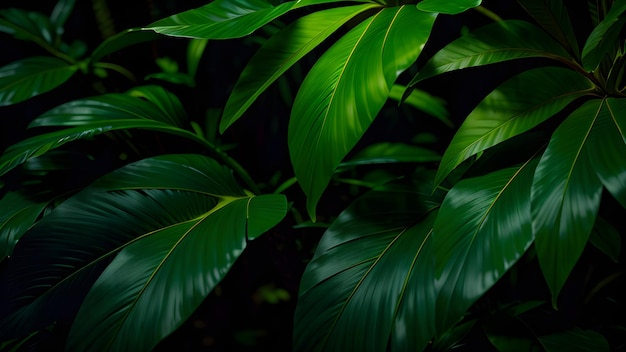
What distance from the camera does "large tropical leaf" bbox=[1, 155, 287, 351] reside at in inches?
25.0

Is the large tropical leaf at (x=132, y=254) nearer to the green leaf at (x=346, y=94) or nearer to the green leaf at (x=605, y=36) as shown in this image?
the green leaf at (x=346, y=94)

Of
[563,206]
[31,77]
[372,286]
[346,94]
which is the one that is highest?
[31,77]

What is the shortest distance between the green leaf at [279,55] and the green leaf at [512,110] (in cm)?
24

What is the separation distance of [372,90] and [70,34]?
105cm

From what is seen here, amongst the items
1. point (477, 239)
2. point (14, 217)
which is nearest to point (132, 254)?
point (14, 217)

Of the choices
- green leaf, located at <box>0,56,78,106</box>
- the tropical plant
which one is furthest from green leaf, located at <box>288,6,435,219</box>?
green leaf, located at <box>0,56,78,106</box>

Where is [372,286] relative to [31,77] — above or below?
below

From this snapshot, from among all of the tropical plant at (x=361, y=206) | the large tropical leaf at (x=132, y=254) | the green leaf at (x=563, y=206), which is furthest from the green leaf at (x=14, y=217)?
the green leaf at (x=563, y=206)

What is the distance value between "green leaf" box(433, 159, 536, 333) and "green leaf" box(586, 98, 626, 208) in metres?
0.09

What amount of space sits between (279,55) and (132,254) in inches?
14.1

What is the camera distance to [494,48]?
732mm

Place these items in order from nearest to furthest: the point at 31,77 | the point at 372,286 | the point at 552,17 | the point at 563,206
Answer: the point at 563,206 < the point at 372,286 < the point at 552,17 < the point at 31,77

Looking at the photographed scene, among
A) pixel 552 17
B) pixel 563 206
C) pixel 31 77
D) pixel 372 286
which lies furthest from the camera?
pixel 31 77

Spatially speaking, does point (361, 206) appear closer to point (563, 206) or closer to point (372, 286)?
point (372, 286)
